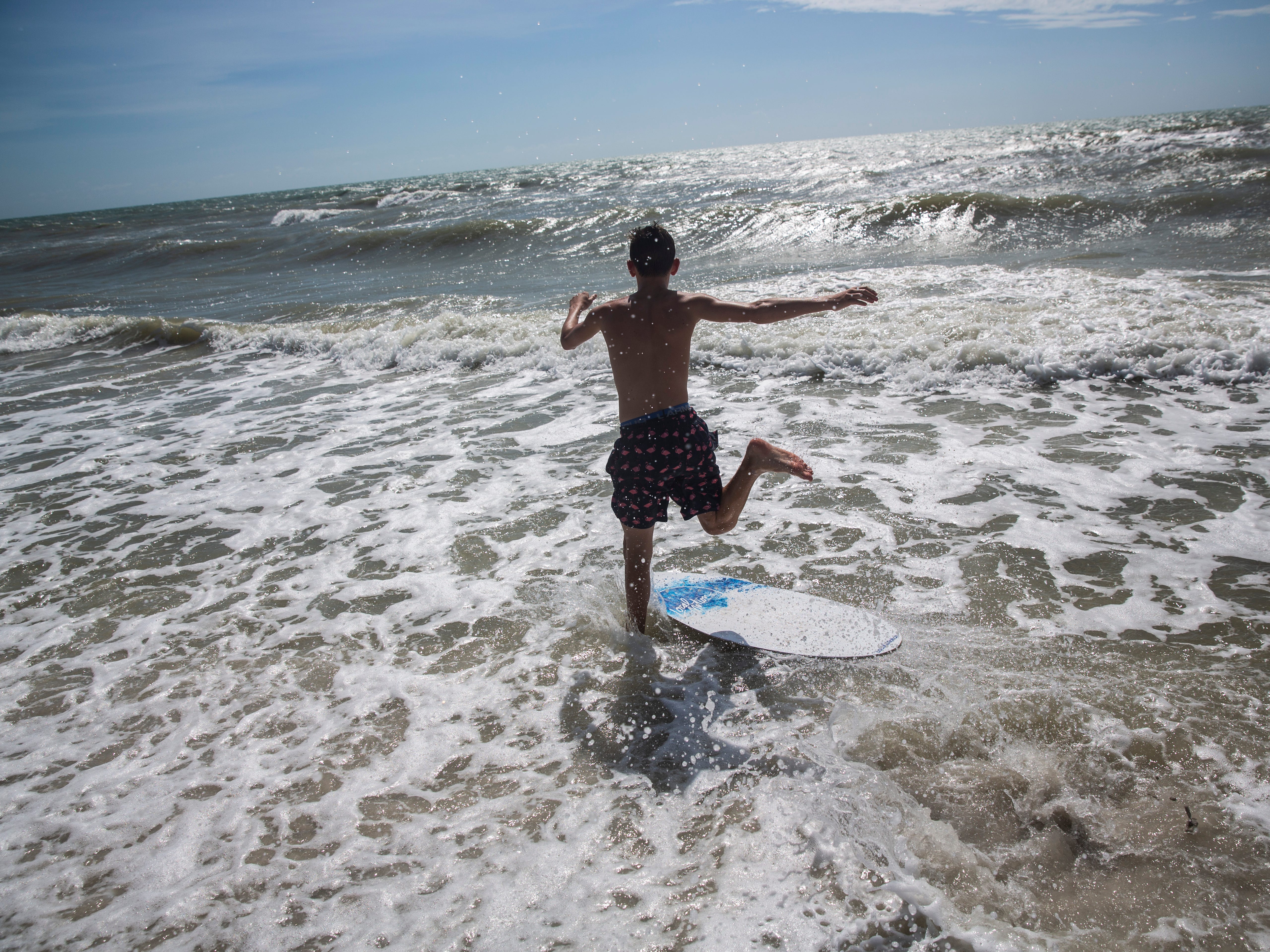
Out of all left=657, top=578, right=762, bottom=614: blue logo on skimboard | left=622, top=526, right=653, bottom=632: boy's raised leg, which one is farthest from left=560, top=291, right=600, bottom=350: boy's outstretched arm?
left=657, top=578, right=762, bottom=614: blue logo on skimboard

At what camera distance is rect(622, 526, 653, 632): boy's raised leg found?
3.30m

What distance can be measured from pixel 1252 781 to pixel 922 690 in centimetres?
101

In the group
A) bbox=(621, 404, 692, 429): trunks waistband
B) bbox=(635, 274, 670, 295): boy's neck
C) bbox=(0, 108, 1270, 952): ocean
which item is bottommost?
bbox=(0, 108, 1270, 952): ocean

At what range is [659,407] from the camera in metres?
3.16

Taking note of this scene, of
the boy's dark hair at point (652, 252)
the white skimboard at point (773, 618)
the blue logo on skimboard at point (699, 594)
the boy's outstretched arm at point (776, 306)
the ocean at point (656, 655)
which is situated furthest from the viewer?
the blue logo on skimboard at point (699, 594)

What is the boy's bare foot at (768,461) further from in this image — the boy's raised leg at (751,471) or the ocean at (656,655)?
the ocean at (656,655)

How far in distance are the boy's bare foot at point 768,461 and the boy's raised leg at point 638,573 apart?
0.56 m

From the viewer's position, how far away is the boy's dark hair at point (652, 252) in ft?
9.75

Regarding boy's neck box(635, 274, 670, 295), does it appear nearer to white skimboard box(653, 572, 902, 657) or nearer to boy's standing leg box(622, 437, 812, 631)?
boy's standing leg box(622, 437, 812, 631)

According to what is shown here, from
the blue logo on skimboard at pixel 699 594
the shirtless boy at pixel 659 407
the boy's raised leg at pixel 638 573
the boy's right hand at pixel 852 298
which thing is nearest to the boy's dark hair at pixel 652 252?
the shirtless boy at pixel 659 407

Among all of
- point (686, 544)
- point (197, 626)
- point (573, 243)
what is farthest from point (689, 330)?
point (573, 243)

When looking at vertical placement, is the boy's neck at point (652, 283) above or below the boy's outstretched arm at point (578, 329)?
above

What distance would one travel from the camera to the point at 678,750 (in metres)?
2.69

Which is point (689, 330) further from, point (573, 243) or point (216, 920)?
point (573, 243)
